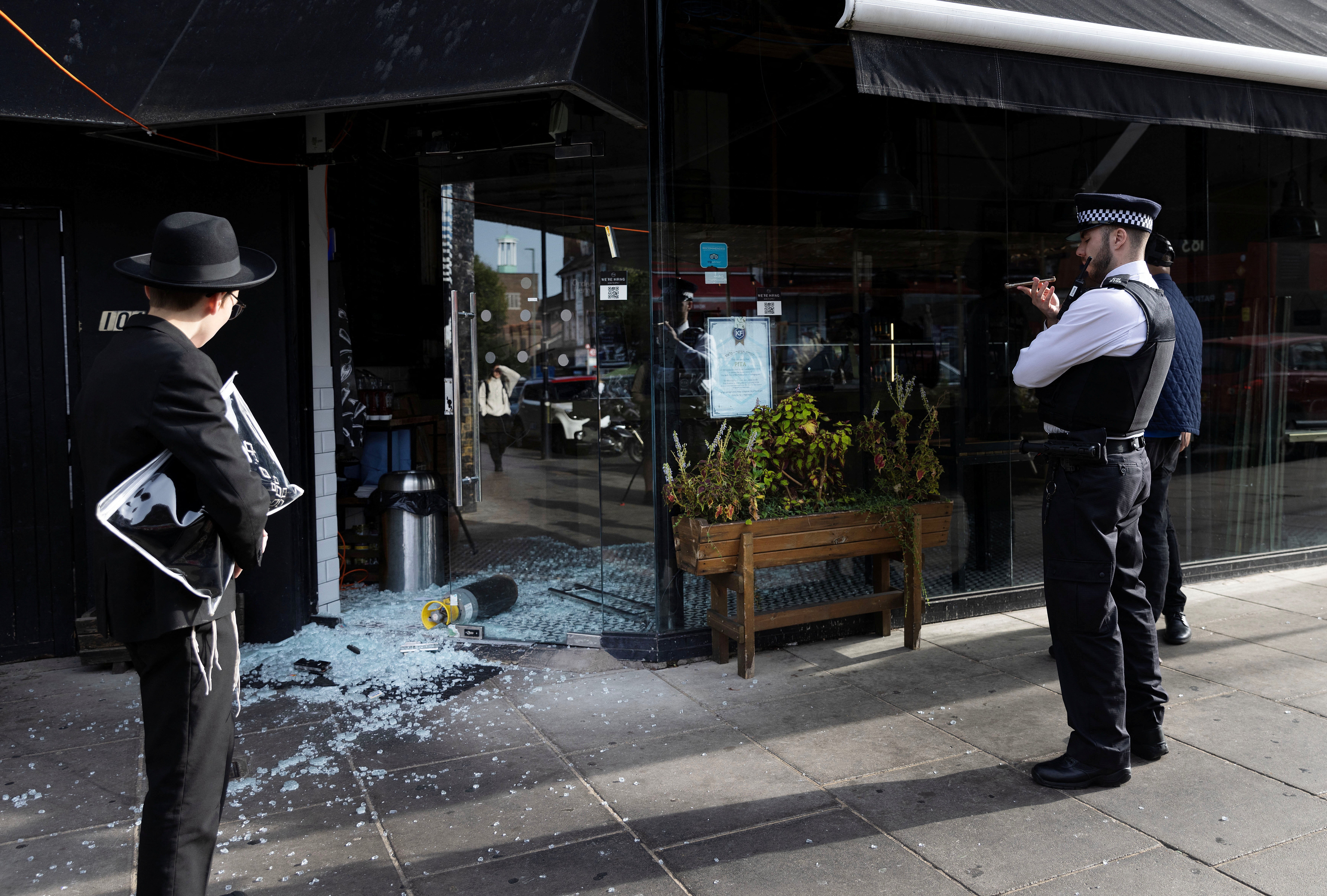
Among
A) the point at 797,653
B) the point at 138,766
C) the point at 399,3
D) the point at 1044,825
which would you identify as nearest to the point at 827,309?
the point at 797,653

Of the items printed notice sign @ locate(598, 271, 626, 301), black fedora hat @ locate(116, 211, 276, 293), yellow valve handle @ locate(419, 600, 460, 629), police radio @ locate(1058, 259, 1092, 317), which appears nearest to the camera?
black fedora hat @ locate(116, 211, 276, 293)

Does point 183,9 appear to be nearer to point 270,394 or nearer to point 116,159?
point 116,159

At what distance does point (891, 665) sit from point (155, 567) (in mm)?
3710

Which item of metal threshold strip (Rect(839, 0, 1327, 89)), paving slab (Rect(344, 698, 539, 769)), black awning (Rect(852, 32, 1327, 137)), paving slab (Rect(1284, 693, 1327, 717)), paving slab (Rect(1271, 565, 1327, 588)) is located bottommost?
paving slab (Rect(344, 698, 539, 769))

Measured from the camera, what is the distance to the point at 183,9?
4707 mm

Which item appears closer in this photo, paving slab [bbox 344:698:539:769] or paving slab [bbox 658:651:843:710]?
paving slab [bbox 344:698:539:769]

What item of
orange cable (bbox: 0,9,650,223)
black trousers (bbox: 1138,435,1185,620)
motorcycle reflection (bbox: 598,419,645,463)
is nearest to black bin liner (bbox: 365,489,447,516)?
motorcycle reflection (bbox: 598,419,645,463)

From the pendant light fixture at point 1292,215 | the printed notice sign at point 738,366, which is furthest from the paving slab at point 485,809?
the pendant light fixture at point 1292,215

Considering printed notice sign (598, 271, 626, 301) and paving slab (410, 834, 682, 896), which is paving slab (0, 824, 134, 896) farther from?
printed notice sign (598, 271, 626, 301)

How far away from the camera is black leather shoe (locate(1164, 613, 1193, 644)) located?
5383 mm

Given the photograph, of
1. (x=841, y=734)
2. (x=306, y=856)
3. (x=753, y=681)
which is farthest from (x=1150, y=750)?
(x=306, y=856)

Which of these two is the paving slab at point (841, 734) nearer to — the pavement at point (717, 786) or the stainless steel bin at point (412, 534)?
the pavement at point (717, 786)

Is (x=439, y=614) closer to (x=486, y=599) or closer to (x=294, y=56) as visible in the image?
(x=486, y=599)

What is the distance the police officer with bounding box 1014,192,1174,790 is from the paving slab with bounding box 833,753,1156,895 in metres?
0.19
